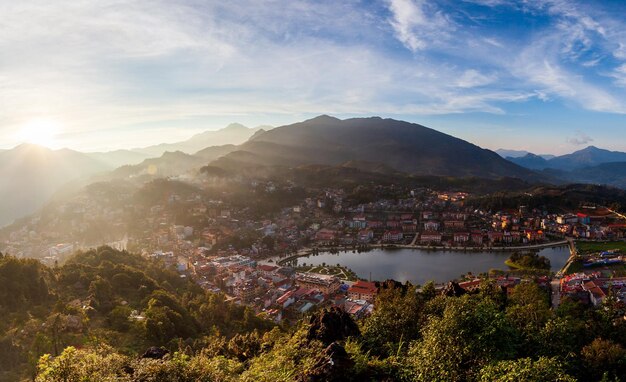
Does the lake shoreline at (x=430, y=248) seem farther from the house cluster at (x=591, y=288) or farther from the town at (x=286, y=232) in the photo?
the house cluster at (x=591, y=288)

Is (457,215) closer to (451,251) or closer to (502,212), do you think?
(502,212)

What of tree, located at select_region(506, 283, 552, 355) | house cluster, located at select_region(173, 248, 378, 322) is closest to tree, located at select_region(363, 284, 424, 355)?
tree, located at select_region(506, 283, 552, 355)

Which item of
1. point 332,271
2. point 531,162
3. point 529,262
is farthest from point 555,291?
point 531,162

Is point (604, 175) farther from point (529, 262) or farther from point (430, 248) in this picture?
point (529, 262)

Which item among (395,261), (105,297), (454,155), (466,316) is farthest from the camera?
(454,155)

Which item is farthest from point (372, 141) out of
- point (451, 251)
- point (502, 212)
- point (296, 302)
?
point (296, 302)

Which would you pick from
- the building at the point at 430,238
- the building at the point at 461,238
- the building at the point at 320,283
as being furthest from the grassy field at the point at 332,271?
the building at the point at 461,238
